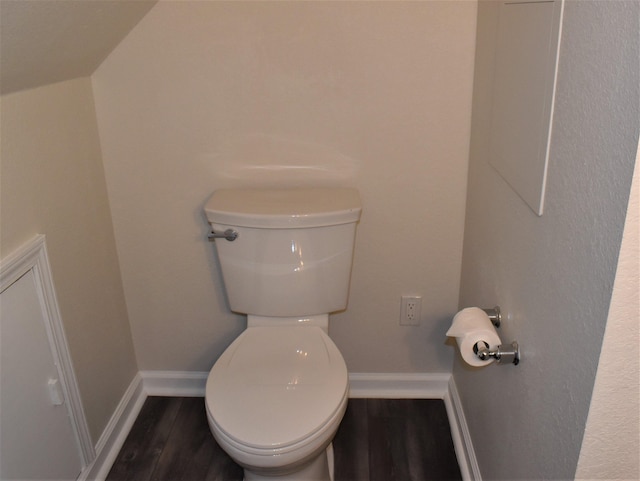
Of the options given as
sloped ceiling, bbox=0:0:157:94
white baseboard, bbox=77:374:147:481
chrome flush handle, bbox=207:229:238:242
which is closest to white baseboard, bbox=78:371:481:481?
white baseboard, bbox=77:374:147:481

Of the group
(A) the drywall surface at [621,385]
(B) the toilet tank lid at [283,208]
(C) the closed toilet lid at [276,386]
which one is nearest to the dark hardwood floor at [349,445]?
(C) the closed toilet lid at [276,386]

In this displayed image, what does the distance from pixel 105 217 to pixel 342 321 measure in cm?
87

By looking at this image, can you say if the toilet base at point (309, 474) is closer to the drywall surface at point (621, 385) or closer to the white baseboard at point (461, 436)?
the white baseboard at point (461, 436)

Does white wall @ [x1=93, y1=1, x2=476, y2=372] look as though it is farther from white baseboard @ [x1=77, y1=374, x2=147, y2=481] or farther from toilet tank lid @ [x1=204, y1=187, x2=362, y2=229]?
white baseboard @ [x1=77, y1=374, x2=147, y2=481]

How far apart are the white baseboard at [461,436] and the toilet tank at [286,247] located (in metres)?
0.54

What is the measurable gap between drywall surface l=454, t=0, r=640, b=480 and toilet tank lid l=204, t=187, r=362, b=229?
435mm

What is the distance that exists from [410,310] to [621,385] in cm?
118

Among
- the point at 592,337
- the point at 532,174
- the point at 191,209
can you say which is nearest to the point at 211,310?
the point at 191,209

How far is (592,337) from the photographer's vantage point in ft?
3.26

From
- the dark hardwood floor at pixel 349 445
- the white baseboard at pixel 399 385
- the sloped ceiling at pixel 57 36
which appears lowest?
the dark hardwood floor at pixel 349 445

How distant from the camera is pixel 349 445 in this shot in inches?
81.0

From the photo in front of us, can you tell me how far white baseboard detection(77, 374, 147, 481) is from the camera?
1908mm

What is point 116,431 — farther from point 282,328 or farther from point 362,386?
point 362,386

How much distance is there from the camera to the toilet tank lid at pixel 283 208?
1.81 meters
